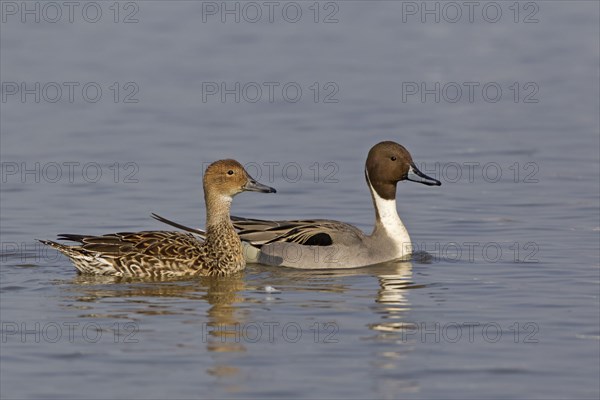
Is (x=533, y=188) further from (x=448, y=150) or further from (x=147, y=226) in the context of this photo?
(x=147, y=226)

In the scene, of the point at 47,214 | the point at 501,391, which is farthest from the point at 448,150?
the point at 501,391

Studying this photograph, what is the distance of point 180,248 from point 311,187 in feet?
13.3

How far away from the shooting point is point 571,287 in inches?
486

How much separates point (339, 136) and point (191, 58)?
4876mm

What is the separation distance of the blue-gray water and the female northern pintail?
0.21 m

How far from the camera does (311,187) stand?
16953mm

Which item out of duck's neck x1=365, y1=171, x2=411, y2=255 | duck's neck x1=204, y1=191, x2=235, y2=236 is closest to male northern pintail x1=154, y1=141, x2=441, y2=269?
duck's neck x1=365, y1=171, x2=411, y2=255

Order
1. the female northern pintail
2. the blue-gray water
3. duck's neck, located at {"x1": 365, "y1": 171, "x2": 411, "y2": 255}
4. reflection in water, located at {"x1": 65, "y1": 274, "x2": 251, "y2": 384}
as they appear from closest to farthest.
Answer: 1. the blue-gray water
2. reflection in water, located at {"x1": 65, "y1": 274, "x2": 251, "y2": 384}
3. the female northern pintail
4. duck's neck, located at {"x1": 365, "y1": 171, "x2": 411, "y2": 255}

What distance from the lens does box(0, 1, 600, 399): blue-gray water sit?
9953mm

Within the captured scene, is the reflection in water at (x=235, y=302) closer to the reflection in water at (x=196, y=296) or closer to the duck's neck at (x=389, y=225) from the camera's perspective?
the reflection in water at (x=196, y=296)

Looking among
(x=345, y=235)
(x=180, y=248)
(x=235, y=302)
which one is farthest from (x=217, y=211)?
(x=235, y=302)

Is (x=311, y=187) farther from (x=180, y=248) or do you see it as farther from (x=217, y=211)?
(x=180, y=248)

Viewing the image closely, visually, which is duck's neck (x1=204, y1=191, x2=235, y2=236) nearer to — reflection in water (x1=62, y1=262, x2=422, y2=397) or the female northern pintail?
the female northern pintail

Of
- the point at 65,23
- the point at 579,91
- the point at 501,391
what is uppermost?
the point at 65,23
